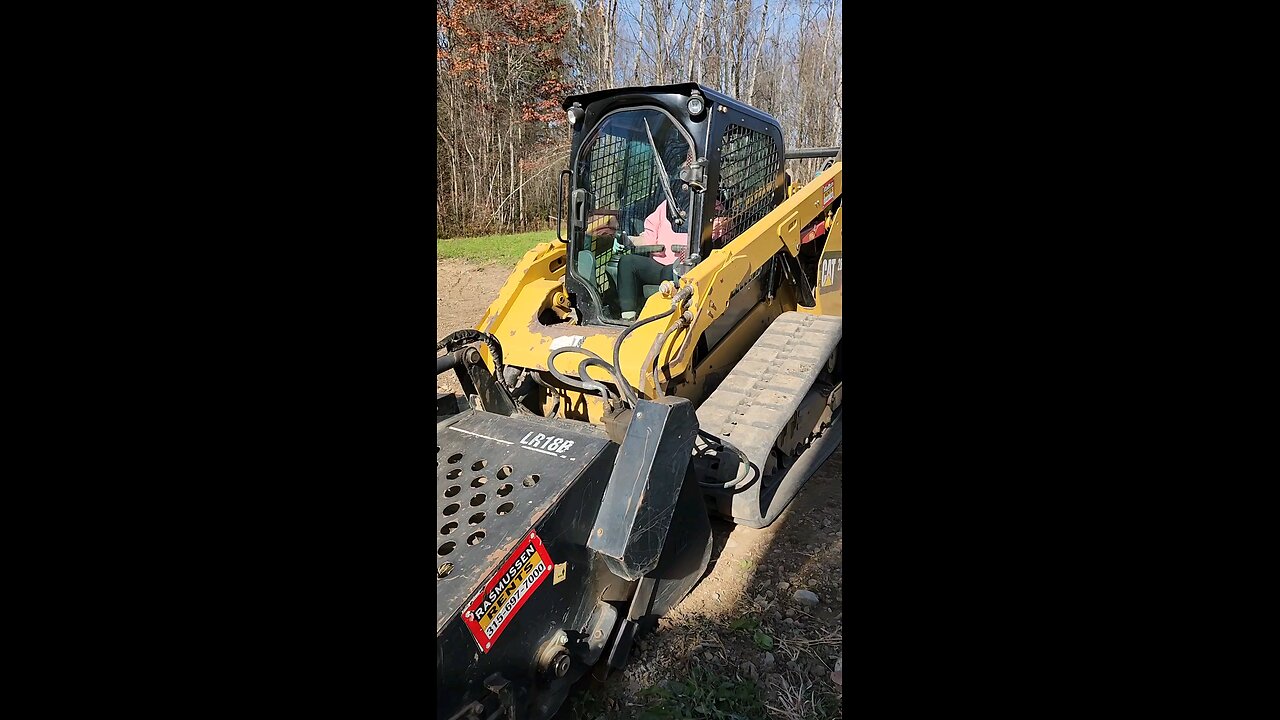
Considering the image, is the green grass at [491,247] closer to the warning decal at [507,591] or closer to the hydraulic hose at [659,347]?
the hydraulic hose at [659,347]

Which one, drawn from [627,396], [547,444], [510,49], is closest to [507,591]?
[547,444]

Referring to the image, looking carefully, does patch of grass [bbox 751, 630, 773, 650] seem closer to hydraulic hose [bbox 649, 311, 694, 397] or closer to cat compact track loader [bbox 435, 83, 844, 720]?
cat compact track loader [bbox 435, 83, 844, 720]

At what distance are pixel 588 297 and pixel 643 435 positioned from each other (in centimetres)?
215

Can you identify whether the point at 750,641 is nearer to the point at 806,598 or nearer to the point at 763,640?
the point at 763,640

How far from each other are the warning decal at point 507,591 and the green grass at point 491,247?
34.8ft

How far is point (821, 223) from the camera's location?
4.99m

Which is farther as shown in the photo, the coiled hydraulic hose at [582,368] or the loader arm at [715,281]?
the loader arm at [715,281]

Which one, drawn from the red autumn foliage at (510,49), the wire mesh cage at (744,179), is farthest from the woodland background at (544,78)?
the wire mesh cage at (744,179)

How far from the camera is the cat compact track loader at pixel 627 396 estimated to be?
7.55 ft

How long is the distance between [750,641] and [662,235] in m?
2.44

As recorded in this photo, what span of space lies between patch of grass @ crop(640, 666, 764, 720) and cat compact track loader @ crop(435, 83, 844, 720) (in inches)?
8.5

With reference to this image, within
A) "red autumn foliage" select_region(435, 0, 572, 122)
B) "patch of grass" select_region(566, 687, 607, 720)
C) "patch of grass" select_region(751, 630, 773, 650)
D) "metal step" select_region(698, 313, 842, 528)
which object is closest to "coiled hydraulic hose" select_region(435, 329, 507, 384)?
"metal step" select_region(698, 313, 842, 528)
